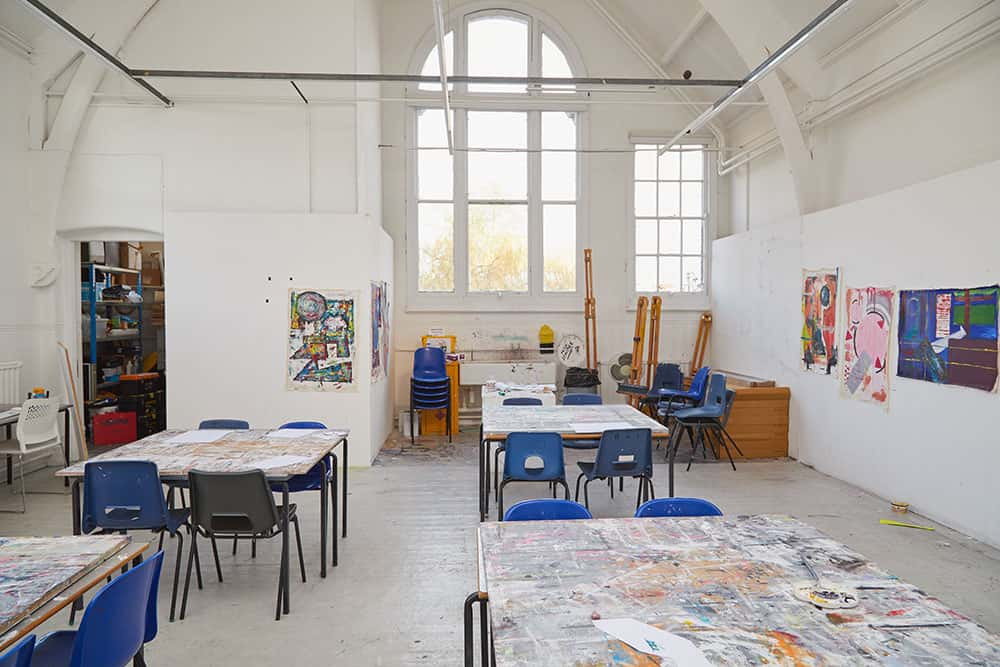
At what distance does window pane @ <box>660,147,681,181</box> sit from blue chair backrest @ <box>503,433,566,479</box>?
6420mm

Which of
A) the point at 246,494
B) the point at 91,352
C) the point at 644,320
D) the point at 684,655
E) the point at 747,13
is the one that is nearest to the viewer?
the point at 684,655

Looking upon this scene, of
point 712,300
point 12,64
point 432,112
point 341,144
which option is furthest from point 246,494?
point 712,300

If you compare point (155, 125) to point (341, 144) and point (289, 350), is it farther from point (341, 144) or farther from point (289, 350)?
point (289, 350)

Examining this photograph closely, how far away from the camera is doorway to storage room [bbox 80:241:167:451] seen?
773 centimetres

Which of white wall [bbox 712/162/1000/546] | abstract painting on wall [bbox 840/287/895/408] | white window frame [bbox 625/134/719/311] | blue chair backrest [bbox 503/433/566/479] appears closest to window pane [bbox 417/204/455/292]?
A: white window frame [bbox 625/134/719/311]

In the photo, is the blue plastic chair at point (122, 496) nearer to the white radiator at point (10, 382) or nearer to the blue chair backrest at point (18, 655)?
the blue chair backrest at point (18, 655)

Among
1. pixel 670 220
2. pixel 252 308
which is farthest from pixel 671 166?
pixel 252 308

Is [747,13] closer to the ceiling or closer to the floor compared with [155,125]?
closer to the ceiling

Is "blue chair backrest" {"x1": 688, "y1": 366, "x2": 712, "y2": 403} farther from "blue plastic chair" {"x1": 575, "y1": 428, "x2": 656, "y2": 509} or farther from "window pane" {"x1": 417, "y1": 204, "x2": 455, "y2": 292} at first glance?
"window pane" {"x1": 417, "y1": 204, "x2": 455, "y2": 292}

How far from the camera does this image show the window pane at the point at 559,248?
9438mm

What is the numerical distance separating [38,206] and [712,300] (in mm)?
9171

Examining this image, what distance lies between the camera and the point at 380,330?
7.57 metres

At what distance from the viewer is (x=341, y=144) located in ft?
22.9

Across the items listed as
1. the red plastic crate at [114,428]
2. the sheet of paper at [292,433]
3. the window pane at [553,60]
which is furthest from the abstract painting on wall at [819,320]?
the red plastic crate at [114,428]
